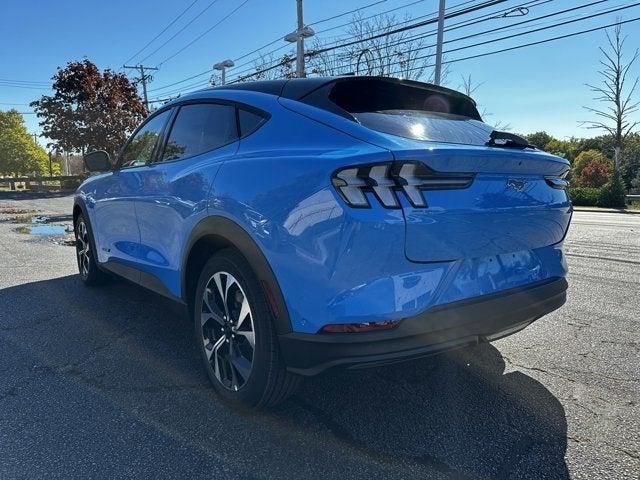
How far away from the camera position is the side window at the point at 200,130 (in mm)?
2972

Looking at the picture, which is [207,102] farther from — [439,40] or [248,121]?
[439,40]

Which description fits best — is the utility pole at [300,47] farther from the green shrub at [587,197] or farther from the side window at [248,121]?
the side window at [248,121]

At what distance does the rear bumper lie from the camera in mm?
2086

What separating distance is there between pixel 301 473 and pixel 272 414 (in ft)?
1.74

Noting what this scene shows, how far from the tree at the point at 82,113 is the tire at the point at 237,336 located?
1086 inches

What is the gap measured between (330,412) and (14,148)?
65.9 m

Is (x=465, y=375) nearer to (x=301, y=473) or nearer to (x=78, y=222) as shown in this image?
(x=301, y=473)

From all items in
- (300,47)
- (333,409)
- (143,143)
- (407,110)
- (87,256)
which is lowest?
(333,409)

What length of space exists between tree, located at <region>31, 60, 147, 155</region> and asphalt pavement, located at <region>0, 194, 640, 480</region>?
2656 centimetres

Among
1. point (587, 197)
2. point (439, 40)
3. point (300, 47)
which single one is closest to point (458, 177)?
point (439, 40)

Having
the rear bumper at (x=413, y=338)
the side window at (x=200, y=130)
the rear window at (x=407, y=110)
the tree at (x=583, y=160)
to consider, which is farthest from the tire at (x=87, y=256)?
the tree at (x=583, y=160)

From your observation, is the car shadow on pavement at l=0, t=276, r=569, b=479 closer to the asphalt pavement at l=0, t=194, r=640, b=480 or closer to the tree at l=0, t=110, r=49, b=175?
the asphalt pavement at l=0, t=194, r=640, b=480

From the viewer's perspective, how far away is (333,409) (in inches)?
106

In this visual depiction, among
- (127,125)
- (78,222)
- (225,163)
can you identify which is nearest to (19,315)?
(78,222)
